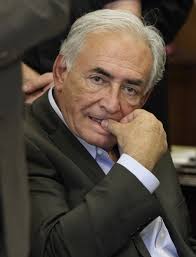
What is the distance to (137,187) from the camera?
166 centimetres

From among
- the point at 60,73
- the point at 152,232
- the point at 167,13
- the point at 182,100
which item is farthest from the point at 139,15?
the point at 182,100

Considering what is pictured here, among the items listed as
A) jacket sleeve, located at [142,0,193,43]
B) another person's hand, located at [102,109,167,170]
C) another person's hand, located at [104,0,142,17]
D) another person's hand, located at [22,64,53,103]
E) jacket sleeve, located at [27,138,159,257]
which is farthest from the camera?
jacket sleeve, located at [142,0,193,43]

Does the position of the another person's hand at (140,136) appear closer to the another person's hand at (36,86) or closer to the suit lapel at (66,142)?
the suit lapel at (66,142)

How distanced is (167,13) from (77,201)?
115cm

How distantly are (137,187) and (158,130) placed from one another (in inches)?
11.2

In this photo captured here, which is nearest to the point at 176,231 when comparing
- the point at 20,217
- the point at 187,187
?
the point at 187,187

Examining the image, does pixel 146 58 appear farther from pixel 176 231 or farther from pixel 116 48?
pixel 176 231

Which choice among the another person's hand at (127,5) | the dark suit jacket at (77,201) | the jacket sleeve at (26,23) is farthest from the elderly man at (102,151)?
the jacket sleeve at (26,23)

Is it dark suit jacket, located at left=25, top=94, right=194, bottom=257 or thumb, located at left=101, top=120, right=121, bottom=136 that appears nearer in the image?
dark suit jacket, located at left=25, top=94, right=194, bottom=257

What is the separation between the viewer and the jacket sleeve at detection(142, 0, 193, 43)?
2578mm

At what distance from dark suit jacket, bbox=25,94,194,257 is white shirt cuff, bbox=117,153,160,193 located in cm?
2

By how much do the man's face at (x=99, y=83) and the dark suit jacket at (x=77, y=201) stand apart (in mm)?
56

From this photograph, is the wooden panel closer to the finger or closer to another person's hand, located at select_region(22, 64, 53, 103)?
another person's hand, located at select_region(22, 64, 53, 103)

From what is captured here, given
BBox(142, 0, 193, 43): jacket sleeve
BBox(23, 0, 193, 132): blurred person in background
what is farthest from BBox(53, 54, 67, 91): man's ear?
BBox(142, 0, 193, 43): jacket sleeve
